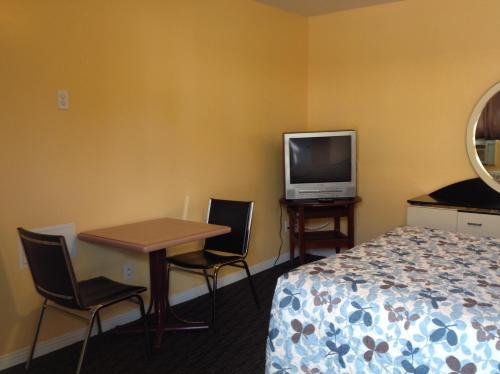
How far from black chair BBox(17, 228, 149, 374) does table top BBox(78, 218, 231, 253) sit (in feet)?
0.88

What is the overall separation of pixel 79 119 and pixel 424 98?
9.35ft

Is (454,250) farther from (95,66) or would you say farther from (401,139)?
(95,66)

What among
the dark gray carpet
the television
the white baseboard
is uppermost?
the television

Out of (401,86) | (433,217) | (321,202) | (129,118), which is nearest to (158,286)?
(129,118)

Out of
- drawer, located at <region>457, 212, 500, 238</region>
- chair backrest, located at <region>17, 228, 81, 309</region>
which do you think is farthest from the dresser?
chair backrest, located at <region>17, 228, 81, 309</region>

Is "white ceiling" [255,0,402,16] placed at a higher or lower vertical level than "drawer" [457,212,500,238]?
higher

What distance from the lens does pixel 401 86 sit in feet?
13.5

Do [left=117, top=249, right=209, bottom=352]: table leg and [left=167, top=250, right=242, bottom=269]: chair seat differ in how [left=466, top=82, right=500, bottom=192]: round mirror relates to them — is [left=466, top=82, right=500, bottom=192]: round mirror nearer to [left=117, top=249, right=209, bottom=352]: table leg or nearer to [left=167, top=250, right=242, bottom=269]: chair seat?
[left=167, top=250, right=242, bottom=269]: chair seat

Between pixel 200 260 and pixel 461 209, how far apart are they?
78.2 inches

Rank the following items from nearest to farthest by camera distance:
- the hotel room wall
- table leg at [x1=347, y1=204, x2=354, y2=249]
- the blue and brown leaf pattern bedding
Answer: the blue and brown leaf pattern bedding, the hotel room wall, table leg at [x1=347, y1=204, x2=354, y2=249]

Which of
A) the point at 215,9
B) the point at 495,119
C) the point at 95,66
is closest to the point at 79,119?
the point at 95,66

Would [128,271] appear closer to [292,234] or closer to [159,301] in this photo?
[159,301]

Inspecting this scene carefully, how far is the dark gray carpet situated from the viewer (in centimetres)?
254

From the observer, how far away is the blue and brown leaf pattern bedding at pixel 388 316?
5.24ft
